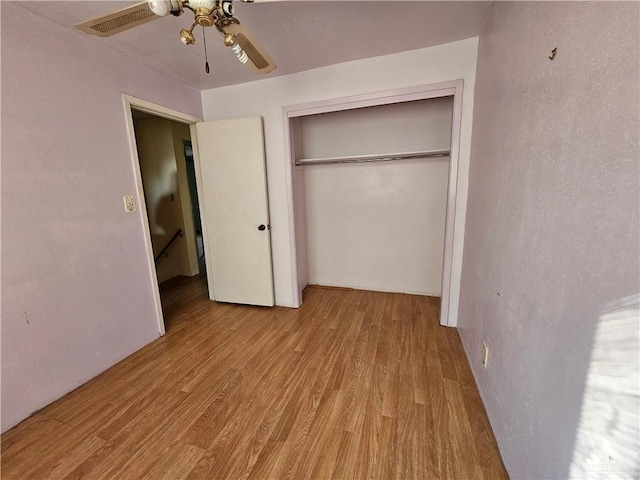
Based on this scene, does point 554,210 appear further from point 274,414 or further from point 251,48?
point 274,414

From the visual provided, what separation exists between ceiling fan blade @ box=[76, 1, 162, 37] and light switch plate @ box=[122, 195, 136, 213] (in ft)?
3.84

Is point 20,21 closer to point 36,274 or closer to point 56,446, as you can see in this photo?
point 36,274

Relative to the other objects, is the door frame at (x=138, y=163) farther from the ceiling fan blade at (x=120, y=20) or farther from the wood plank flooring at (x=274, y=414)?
the ceiling fan blade at (x=120, y=20)

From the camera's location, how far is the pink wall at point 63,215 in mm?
1467

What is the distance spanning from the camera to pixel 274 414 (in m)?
1.51

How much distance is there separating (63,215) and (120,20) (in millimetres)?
1280

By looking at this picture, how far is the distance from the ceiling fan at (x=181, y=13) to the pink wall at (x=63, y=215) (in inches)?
28.7

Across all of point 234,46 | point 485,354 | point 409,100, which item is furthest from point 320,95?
→ point 485,354

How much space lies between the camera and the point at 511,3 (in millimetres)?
1308

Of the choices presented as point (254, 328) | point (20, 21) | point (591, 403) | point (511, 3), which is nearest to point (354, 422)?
point (591, 403)

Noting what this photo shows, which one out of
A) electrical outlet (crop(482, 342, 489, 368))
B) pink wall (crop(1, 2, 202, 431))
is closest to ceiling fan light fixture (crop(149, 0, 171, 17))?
pink wall (crop(1, 2, 202, 431))

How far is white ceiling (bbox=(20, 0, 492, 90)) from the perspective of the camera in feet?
5.15

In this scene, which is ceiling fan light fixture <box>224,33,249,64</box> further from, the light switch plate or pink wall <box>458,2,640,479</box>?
the light switch plate

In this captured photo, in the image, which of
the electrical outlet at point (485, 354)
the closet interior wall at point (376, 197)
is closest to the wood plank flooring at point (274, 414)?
the electrical outlet at point (485, 354)
